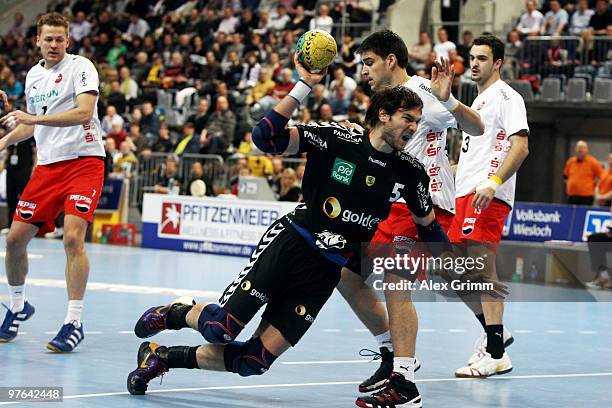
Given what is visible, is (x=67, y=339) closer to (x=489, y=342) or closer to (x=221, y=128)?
(x=489, y=342)

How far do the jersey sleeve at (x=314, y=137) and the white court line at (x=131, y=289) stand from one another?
618 cm

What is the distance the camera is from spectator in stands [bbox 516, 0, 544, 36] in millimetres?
21344

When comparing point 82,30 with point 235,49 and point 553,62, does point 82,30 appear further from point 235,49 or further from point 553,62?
point 553,62

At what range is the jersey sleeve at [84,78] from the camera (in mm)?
8266

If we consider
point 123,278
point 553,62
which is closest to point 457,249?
point 123,278

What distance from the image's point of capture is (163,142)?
22734 mm

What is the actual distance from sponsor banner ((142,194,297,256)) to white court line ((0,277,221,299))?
16.6 feet

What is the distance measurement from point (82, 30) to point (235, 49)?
6312mm

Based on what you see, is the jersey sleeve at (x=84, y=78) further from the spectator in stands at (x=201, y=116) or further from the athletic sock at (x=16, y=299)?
the spectator in stands at (x=201, y=116)

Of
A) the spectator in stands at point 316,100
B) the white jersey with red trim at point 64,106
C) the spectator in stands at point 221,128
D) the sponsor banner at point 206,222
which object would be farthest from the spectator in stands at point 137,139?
the white jersey with red trim at point 64,106

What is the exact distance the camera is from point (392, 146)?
20.8 ft

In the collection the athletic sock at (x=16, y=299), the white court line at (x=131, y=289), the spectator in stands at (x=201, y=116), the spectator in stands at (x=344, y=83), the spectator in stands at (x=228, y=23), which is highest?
the spectator in stands at (x=228, y=23)

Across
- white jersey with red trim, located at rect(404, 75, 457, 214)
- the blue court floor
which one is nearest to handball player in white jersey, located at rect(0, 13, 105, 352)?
the blue court floor

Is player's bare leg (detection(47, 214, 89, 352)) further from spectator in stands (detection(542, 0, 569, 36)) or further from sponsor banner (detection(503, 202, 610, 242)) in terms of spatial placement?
spectator in stands (detection(542, 0, 569, 36))
